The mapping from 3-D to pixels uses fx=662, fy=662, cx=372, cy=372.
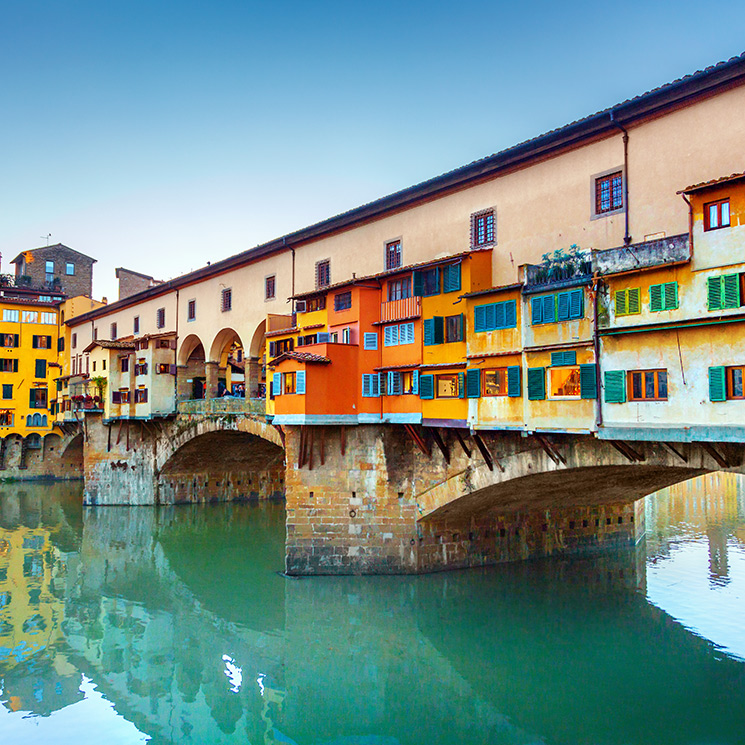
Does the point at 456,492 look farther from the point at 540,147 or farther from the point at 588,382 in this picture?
the point at 540,147

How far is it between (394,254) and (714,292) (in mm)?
12312

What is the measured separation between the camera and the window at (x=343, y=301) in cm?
2280

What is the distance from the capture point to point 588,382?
15.7 m

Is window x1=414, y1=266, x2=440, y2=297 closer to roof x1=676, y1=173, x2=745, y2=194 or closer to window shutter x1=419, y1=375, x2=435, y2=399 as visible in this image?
window shutter x1=419, y1=375, x2=435, y2=399

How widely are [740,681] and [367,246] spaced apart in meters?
17.5

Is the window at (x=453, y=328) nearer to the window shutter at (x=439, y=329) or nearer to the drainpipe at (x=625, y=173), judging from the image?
the window shutter at (x=439, y=329)

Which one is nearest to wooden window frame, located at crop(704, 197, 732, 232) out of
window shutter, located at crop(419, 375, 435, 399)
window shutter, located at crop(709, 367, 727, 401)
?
window shutter, located at crop(709, 367, 727, 401)

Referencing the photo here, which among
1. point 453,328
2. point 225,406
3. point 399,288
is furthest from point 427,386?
point 225,406

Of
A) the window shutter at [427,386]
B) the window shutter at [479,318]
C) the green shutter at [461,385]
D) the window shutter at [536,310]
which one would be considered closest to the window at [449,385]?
the green shutter at [461,385]

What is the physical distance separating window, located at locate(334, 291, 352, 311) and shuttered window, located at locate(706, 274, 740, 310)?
1202 centimetres

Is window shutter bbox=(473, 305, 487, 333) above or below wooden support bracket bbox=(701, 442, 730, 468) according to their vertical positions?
above

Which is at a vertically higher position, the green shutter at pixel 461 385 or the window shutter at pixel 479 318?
the window shutter at pixel 479 318

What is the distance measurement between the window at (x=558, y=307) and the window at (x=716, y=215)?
317 cm

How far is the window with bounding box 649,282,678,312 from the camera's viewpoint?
14.1m
